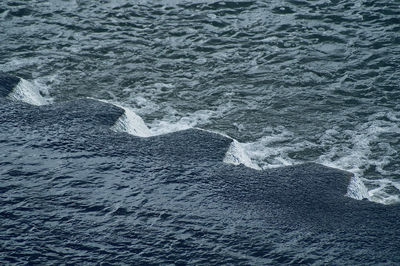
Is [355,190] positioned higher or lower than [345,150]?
higher

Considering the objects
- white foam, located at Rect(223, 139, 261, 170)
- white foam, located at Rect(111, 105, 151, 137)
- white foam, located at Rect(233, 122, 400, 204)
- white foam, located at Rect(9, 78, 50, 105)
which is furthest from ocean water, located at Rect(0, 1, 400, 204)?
white foam, located at Rect(223, 139, 261, 170)

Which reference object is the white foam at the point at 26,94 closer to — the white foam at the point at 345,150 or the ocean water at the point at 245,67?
the ocean water at the point at 245,67

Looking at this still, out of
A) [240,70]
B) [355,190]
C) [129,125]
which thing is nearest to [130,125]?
[129,125]

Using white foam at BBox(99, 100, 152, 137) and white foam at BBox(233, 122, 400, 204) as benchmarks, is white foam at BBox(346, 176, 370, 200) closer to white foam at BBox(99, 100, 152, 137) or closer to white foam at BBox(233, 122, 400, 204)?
white foam at BBox(233, 122, 400, 204)

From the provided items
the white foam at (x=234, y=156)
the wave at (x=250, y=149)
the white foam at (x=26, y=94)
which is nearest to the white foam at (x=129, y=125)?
the wave at (x=250, y=149)

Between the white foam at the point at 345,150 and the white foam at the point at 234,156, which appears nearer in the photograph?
the white foam at the point at 234,156

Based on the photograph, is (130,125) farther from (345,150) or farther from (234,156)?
(345,150)
